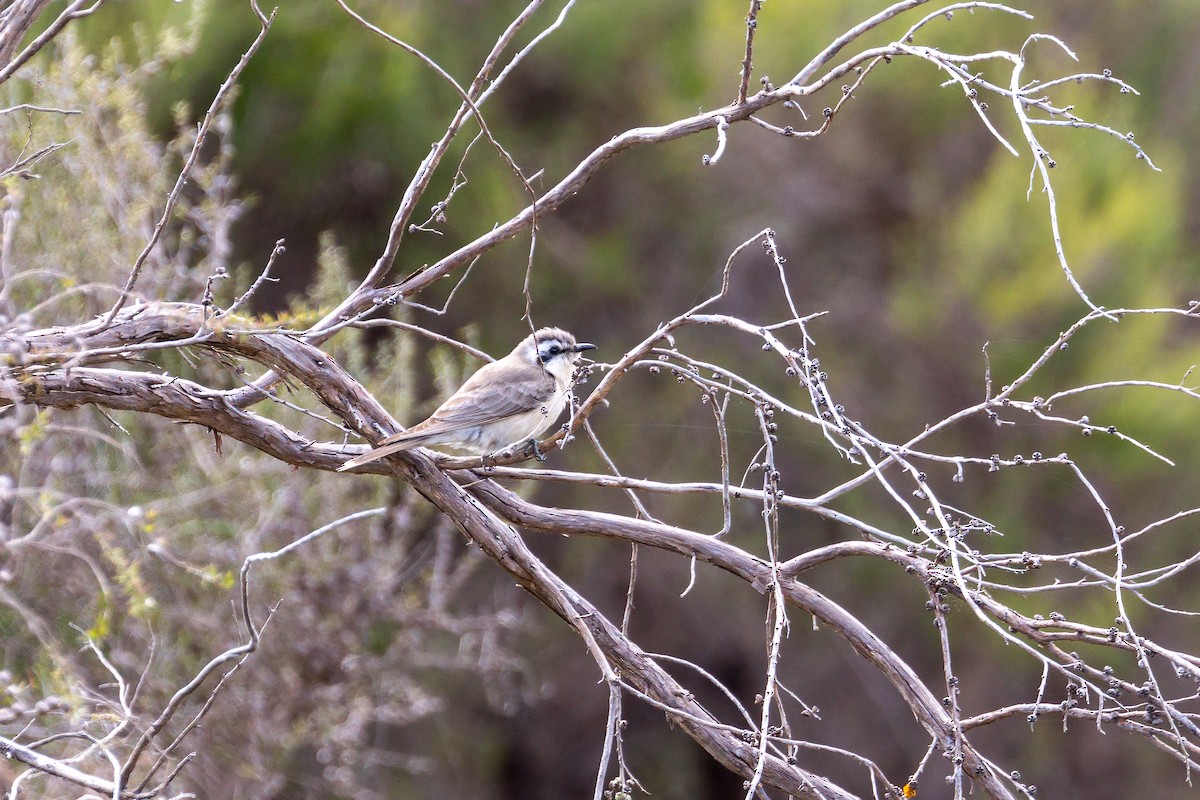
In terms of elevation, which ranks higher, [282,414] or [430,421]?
[430,421]

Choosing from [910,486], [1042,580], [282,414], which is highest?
[282,414]

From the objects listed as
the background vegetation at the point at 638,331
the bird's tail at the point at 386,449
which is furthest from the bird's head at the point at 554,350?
the background vegetation at the point at 638,331

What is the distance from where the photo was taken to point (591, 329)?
31.1 feet

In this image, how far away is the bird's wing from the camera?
3.89 m

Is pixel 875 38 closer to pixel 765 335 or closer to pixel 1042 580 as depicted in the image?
pixel 1042 580

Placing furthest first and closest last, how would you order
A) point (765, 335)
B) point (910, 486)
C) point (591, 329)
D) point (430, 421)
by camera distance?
point (591, 329)
point (910, 486)
point (430, 421)
point (765, 335)

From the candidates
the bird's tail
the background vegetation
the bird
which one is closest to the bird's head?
the bird

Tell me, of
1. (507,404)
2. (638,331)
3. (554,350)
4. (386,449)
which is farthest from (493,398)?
(638,331)

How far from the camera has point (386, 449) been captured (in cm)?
291

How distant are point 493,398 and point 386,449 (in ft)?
3.78

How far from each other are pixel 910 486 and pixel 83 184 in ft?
19.5

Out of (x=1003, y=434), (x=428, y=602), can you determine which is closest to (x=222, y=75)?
(x=428, y=602)

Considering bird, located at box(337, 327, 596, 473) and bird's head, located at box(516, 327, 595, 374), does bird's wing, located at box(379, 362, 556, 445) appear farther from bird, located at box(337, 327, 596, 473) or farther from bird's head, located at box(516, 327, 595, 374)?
bird's head, located at box(516, 327, 595, 374)

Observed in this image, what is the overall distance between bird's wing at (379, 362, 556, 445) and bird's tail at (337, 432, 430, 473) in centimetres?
77
